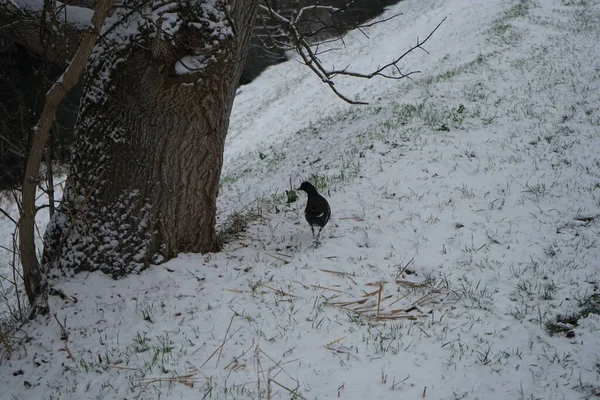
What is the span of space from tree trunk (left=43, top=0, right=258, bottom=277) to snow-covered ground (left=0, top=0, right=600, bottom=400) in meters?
0.38

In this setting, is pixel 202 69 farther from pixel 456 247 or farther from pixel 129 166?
pixel 456 247

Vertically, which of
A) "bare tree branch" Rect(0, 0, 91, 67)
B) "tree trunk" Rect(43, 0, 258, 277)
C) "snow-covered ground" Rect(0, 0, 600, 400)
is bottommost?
"snow-covered ground" Rect(0, 0, 600, 400)

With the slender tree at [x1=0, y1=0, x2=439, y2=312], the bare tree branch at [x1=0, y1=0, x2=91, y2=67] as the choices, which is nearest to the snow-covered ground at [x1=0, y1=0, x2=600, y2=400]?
the slender tree at [x1=0, y1=0, x2=439, y2=312]

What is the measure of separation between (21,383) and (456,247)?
4.32 metres

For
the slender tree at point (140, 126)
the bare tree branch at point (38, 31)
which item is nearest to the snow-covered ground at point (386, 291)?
the slender tree at point (140, 126)

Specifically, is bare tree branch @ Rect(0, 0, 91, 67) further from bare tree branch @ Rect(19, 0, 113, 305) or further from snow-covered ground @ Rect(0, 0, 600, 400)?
snow-covered ground @ Rect(0, 0, 600, 400)

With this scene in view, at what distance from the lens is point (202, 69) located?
4.21 m

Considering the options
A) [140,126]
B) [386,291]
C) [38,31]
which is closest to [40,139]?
[140,126]

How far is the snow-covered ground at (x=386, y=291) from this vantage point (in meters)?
3.36

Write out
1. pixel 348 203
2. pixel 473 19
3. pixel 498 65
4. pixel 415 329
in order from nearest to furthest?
pixel 415 329
pixel 348 203
pixel 498 65
pixel 473 19

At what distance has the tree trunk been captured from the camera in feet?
13.7

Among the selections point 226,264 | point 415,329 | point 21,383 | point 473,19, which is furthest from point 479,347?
point 473,19

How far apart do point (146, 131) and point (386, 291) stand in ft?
9.10

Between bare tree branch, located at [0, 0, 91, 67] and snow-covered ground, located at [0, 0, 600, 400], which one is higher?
bare tree branch, located at [0, 0, 91, 67]
